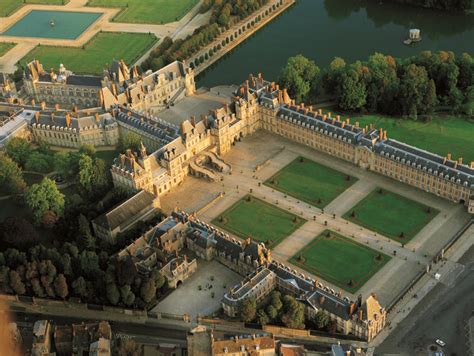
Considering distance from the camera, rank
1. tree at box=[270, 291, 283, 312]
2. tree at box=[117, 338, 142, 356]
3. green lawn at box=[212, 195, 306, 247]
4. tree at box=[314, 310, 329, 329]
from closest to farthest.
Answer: tree at box=[117, 338, 142, 356] → tree at box=[314, 310, 329, 329] → tree at box=[270, 291, 283, 312] → green lawn at box=[212, 195, 306, 247]

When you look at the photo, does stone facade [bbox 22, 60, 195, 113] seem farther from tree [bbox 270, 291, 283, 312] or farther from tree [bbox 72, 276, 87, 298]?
tree [bbox 270, 291, 283, 312]

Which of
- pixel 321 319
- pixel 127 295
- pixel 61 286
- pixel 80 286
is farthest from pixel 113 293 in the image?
pixel 321 319

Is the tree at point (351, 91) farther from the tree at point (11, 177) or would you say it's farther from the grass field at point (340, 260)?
the tree at point (11, 177)

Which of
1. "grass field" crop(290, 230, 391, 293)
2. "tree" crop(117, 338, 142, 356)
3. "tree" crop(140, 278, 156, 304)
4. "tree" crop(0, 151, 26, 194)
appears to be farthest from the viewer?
"tree" crop(0, 151, 26, 194)

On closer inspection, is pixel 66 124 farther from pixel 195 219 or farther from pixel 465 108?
pixel 465 108

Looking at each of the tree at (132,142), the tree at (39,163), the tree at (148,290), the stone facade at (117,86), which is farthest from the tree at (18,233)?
the stone facade at (117,86)

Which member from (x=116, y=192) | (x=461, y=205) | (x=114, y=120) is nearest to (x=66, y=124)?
(x=114, y=120)

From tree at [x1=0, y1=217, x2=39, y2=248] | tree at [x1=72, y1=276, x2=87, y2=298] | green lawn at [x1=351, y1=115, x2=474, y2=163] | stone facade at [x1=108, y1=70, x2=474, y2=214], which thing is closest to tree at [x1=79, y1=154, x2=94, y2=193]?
stone facade at [x1=108, y1=70, x2=474, y2=214]
